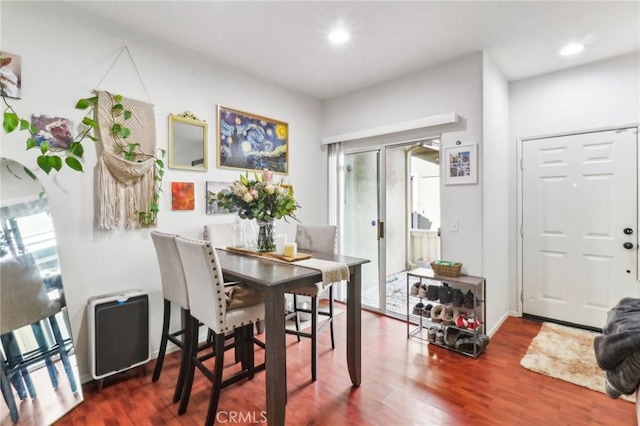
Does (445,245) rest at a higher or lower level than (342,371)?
higher

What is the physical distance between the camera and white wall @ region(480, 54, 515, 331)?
9.08 ft

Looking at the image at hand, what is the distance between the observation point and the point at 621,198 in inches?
112

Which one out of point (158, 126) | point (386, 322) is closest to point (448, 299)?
point (386, 322)

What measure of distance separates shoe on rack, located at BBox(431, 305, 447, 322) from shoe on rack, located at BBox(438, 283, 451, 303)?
0.06 meters

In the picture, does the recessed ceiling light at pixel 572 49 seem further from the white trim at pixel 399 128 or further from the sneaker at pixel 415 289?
the sneaker at pixel 415 289

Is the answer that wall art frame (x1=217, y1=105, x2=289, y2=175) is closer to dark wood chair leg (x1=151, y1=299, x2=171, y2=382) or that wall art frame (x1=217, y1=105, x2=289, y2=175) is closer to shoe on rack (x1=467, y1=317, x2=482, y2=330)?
dark wood chair leg (x1=151, y1=299, x2=171, y2=382)

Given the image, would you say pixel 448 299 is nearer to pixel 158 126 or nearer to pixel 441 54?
pixel 441 54

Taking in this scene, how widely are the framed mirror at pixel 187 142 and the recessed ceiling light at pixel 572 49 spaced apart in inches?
131

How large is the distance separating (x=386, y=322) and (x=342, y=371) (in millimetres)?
1126

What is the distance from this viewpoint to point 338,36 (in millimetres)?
2527

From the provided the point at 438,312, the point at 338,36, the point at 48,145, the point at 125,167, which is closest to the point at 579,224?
the point at 438,312

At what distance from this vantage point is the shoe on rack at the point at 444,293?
2.81 meters
